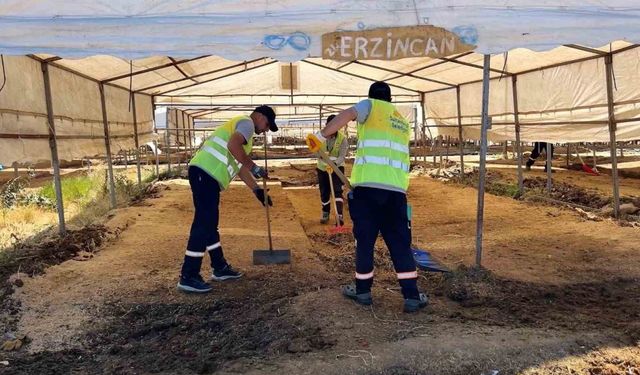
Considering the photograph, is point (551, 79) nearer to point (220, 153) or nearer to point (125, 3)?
point (220, 153)

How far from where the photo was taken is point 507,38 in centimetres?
391

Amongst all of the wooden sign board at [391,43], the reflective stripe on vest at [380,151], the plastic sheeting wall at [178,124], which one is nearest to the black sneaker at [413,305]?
the reflective stripe on vest at [380,151]

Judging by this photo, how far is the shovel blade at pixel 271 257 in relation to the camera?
5.19 metres

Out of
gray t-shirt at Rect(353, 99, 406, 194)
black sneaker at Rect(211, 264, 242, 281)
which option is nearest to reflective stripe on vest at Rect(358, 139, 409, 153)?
gray t-shirt at Rect(353, 99, 406, 194)

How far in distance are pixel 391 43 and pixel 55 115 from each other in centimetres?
457

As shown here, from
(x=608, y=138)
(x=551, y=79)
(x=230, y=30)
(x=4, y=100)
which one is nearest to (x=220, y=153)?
(x=230, y=30)

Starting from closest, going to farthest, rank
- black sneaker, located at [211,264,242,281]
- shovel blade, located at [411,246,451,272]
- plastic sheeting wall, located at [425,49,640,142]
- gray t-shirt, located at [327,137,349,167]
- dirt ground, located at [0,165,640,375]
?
dirt ground, located at [0,165,640,375] < black sneaker, located at [211,264,242,281] < shovel blade, located at [411,246,451,272] < plastic sheeting wall, located at [425,49,640,142] < gray t-shirt, located at [327,137,349,167]

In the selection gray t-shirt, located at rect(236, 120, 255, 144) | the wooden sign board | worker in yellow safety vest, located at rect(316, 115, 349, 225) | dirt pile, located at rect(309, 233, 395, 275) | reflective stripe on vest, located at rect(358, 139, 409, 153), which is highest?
the wooden sign board

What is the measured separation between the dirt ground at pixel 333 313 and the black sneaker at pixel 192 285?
92 mm

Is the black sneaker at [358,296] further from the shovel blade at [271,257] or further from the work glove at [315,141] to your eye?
the shovel blade at [271,257]

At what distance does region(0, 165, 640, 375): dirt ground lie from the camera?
3070mm

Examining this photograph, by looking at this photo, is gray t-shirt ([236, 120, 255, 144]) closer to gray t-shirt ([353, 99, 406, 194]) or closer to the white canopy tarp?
the white canopy tarp

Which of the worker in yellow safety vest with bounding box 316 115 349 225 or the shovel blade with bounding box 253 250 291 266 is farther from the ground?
the worker in yellow safety vest with bounding box 316 115 349 225

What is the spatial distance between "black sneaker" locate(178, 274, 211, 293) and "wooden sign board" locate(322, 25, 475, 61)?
6.97 ft
